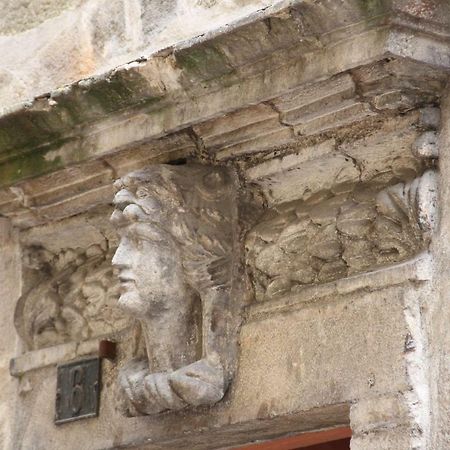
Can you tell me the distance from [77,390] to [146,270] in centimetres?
60

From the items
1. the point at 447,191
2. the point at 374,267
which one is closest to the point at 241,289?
the point at 374,267

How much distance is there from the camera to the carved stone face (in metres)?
4.31

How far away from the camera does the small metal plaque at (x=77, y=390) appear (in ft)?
15.4

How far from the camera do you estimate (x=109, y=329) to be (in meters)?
4.75

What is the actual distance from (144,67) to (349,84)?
23.1 inches

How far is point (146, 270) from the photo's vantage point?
4.32 meters

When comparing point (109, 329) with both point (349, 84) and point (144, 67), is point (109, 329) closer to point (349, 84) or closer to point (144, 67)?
point (144, 67)

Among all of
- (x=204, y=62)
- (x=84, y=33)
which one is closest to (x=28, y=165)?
(x=84, y=33)

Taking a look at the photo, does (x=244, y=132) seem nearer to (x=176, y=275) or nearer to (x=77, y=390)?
(x=176, y=275)

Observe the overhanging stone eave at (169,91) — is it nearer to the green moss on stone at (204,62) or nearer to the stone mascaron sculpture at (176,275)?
the green moss on stone at (204,62)

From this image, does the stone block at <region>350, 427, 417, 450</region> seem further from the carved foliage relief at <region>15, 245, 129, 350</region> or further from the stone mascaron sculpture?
the carved foliage relief at <region>15, 245, 129, 350</region>

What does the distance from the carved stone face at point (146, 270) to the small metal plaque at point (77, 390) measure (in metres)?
0.43

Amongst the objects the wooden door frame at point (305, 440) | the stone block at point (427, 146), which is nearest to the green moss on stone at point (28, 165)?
the wooden door frame at point (305, 440)

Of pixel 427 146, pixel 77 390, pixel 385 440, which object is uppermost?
pixel 427 146
